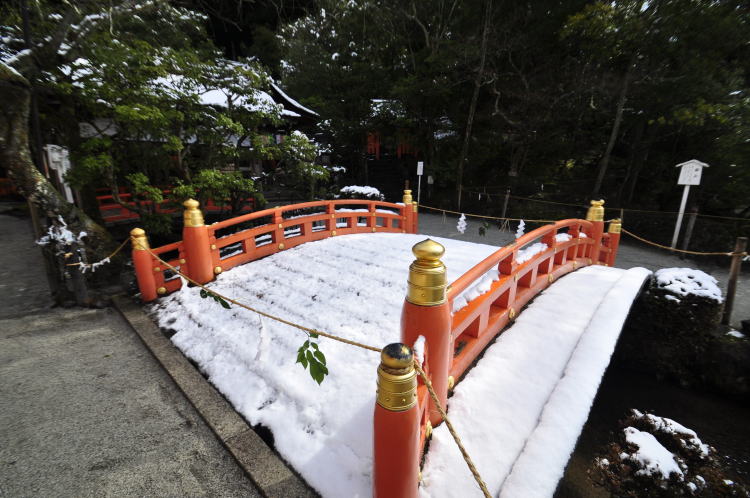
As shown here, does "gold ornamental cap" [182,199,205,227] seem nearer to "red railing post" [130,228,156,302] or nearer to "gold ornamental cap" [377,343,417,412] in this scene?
"red railing post" [130,228,156,302]

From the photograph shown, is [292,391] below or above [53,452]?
above

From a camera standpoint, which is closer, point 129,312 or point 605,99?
point 129,312

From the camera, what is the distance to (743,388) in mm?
5258

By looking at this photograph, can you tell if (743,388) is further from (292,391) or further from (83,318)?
(83,318)

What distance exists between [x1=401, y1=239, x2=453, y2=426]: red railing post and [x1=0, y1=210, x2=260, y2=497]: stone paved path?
4.83ft

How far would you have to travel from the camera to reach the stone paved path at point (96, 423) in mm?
2244

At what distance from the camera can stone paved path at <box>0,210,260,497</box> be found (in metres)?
2.24

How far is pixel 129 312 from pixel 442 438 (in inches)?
173

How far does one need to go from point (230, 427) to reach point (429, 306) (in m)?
1.92

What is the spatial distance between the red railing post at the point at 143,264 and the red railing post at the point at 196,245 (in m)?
0.47

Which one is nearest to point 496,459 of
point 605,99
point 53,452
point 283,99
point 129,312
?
point 53,452

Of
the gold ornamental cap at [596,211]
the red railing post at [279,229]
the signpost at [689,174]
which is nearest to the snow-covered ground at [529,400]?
the gold ornamental cap at [596,211]

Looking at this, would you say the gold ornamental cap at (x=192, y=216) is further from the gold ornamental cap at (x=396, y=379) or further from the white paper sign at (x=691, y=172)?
the white paper sign at (x=691, y=172)

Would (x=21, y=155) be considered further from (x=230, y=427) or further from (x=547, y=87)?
(x=547, y=87)
